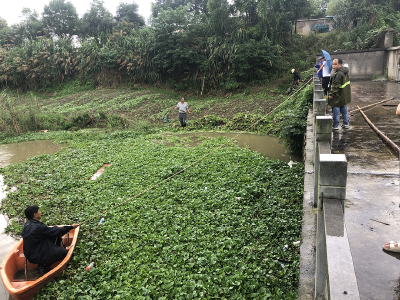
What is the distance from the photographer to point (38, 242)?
4891mm

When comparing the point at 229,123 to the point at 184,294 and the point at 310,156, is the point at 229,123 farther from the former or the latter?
the point at 184,294

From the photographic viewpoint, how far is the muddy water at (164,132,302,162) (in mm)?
10172

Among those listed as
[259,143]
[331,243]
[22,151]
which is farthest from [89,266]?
[22,151]

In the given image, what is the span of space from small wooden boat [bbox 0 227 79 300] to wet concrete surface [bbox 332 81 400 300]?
4.41 metres

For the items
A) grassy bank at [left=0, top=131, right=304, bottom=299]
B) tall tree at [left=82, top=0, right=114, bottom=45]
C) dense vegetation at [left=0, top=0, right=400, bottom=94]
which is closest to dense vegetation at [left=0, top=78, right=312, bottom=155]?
dense vegetation at [left=0, top=0, right=400, bottom=94]

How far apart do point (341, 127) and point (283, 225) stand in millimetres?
3573

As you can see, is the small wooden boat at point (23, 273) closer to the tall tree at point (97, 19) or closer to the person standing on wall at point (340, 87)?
the person standing on wall at point (340, 87)

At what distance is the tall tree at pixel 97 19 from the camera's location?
3312cm

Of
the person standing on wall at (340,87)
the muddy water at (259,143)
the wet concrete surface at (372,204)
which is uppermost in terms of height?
the person standing on wall at (340,87)

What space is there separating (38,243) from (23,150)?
34.1 ft

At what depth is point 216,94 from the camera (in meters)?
21.6

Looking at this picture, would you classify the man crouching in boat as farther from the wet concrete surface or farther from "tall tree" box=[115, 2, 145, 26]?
"tall tree" box=[115, 2, 145, 26]

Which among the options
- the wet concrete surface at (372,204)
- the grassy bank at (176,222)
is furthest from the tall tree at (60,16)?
the wet concrete surface at (372,204)

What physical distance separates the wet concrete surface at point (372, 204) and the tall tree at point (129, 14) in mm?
31804
